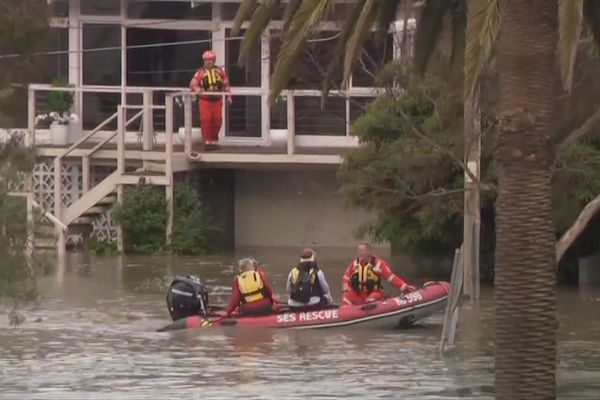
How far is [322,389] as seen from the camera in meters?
17.4

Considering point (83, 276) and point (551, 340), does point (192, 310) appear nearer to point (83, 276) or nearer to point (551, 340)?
point (83, 276)

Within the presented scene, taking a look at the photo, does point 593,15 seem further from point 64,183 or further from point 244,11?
point 64,183

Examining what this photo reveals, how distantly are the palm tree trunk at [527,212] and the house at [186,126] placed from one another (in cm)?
1869

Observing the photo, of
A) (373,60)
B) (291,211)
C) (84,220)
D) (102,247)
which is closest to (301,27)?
(373,60)

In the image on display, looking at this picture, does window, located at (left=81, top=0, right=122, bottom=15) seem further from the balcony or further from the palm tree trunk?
the palm tree trunk

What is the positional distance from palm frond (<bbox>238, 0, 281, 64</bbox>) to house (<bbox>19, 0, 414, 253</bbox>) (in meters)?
16.9

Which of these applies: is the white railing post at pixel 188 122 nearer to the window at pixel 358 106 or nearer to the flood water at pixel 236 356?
the window at pixel 358 106

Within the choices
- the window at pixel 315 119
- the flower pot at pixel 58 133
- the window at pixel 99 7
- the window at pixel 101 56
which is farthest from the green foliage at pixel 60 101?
the window at pixel 315 119

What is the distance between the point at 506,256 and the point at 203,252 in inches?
804

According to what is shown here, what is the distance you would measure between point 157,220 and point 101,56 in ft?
18.1

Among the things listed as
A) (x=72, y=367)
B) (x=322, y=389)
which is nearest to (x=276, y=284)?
(x=72, y=367)

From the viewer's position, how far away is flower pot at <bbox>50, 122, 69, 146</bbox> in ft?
115

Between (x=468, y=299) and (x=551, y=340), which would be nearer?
(x=551, y=340)

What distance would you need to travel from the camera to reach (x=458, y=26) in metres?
16.2
